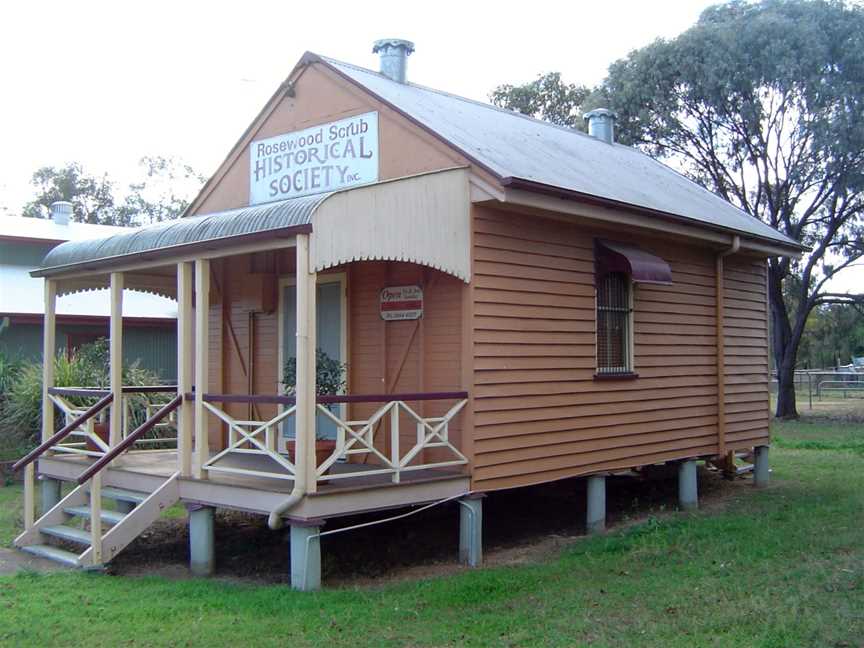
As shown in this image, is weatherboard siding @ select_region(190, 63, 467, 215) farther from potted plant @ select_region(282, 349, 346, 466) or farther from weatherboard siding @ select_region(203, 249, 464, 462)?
potted plant @ select_region(282, 349, 346, 466)

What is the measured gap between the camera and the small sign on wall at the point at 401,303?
10109 mm

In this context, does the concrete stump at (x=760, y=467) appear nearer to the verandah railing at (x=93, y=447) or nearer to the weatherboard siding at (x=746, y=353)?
the weatherboard siding at (x=746, y=353)

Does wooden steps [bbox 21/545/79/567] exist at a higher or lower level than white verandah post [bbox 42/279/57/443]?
lower

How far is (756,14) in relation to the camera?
26.4m

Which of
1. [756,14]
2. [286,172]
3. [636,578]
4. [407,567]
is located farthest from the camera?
[756,14]

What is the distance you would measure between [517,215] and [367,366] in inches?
94.3

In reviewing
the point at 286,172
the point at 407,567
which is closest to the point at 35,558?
the point at 407,567

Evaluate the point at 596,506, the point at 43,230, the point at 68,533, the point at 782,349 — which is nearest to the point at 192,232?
the point at 68,533

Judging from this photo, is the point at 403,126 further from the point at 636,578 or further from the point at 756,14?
the point at 756,14

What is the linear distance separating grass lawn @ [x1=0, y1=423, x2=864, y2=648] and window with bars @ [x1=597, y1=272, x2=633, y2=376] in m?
2.33

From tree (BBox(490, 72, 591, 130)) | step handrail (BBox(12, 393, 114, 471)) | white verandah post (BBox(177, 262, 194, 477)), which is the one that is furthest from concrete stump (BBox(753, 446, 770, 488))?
tree (BBox(490, 72, 591, 130))

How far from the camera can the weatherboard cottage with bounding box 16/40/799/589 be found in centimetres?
873

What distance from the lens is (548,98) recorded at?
3978 centimetres

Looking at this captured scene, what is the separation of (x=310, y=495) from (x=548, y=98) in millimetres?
34033
